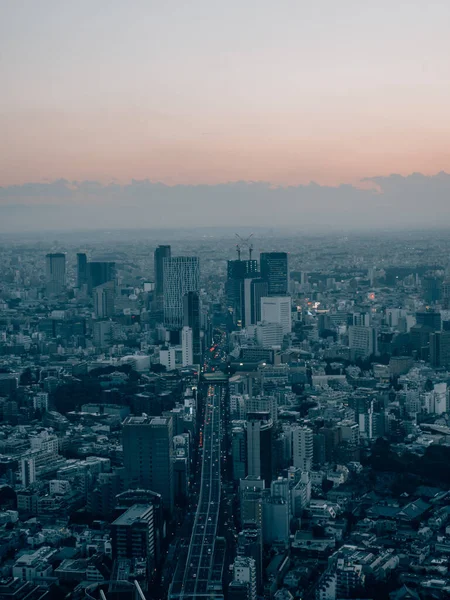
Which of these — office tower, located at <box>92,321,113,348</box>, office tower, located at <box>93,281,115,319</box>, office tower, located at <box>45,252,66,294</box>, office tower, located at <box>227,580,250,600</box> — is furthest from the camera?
office tower, located at <box>45,252,66,294</box>

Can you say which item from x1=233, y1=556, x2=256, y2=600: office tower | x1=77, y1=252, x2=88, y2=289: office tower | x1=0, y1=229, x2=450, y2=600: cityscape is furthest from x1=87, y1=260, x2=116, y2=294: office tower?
x1=233, y1=556, x2=256, y2=600: office tower

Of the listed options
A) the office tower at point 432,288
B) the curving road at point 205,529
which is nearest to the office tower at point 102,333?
the office tower at point 432,288

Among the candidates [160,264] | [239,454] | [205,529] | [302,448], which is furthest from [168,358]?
[205,529]

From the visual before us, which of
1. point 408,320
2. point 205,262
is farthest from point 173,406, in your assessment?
point 205,262

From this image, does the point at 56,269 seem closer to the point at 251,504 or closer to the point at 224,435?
the point at 224,435

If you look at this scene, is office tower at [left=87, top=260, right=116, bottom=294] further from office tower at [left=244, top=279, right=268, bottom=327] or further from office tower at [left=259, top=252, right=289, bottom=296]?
office tower at [left=244, top=279, right=268, bottom=327]

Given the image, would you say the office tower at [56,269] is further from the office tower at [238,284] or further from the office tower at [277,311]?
the office tower at [277,311]
